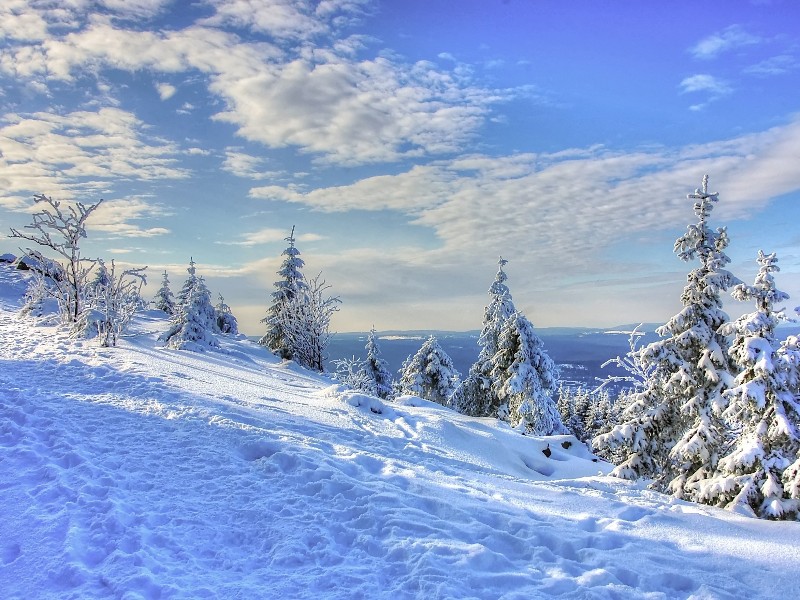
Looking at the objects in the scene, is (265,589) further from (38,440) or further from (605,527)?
(38,440)

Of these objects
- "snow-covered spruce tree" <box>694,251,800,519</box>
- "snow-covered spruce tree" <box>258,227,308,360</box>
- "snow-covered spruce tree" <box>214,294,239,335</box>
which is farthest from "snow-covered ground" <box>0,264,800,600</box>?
"snow-covered spruce tree" <box>214,294,239,335</box>

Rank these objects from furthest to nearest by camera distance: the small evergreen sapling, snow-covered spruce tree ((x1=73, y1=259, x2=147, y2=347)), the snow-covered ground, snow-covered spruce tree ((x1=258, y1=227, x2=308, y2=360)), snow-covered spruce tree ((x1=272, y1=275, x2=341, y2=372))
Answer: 1. the small evergreen sapling
2. snow-covered spruce tree ((x1=258, y1=227, x2=308, y2=360))
3. snow-covered spruce tree ((x1=272, y1=275, x2=341, y2=372))
4. snow-covered spruce tree ((x1=73, y1=259, x2=147, y2=347))
5. the snow-covered ground

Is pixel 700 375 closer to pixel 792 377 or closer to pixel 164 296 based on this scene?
pixel 792 377

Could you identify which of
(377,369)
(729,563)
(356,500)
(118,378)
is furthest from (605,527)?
(377,369)

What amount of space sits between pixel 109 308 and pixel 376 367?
19.0 metres

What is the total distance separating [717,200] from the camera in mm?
11648

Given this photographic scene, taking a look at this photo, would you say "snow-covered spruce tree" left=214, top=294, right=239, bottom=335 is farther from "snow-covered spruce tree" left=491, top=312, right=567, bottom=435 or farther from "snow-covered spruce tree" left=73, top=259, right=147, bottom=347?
"snow-covered spruce tree" left=491, top=312, right=567, bottom=435

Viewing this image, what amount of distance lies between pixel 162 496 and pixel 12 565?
1620 millimetres

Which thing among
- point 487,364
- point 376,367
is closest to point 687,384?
point 487,364

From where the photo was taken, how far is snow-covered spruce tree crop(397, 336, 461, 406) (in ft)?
107

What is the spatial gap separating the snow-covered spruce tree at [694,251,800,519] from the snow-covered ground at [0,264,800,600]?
5.99 ft

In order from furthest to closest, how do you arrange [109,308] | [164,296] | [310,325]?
[164,296], [310,325], [109,308]

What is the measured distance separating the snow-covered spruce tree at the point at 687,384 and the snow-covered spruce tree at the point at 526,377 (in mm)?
11735

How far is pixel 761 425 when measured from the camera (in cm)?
871
